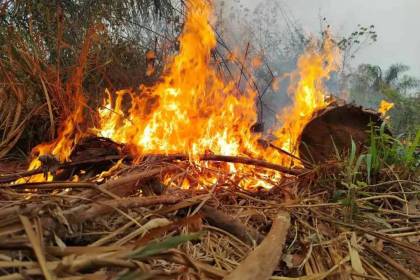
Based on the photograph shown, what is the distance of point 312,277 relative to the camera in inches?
61.2

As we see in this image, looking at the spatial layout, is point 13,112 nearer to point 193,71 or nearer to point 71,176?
point 71,176

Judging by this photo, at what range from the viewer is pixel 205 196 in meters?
2.01

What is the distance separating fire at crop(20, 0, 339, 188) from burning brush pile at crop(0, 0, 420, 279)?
0.05ft

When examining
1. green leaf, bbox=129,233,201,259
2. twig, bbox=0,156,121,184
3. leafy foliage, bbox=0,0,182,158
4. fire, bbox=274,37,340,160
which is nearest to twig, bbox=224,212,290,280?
green leaf, bbox=129,233,201,259

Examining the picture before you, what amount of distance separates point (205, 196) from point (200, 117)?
168 cm

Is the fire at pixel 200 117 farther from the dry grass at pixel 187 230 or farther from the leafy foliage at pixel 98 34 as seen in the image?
the leafy foliage at pixel 98 34

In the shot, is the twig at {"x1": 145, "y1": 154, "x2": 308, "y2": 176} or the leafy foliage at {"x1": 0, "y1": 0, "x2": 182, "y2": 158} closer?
the twig at {"x1": 145, "y1": 154, "x2": 308, "y2": 176}

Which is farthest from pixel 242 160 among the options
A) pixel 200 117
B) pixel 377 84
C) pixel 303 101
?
pixel 377 84

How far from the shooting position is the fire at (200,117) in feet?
10.4

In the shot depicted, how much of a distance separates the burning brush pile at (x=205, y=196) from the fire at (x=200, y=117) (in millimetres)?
14

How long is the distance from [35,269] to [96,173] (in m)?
1.73

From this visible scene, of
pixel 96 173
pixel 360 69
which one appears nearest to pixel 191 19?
pixel 96 173

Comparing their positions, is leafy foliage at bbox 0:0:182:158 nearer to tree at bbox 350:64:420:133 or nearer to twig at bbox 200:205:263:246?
twig at bbox 200:205:263:246

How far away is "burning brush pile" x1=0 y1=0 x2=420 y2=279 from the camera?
1259mm
